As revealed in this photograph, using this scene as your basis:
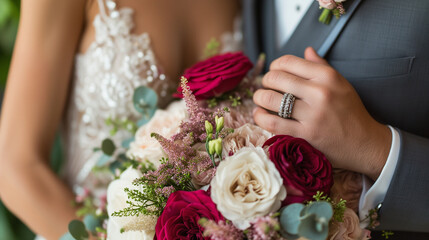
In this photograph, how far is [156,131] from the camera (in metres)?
0.79

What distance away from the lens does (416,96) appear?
85cm

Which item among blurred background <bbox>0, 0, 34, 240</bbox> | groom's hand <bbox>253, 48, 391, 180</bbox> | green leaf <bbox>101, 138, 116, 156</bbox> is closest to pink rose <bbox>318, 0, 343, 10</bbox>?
groom's hand <bbox>253, 48, 391, 180</bbox>

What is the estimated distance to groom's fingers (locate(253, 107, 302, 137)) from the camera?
0.73 meters

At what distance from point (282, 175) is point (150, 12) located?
0.76 metres

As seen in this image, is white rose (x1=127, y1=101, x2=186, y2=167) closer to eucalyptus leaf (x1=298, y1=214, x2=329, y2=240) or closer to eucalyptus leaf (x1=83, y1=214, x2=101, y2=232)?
eucalyptus leaf (x1=83, y1=214, x2=101, y2=232)

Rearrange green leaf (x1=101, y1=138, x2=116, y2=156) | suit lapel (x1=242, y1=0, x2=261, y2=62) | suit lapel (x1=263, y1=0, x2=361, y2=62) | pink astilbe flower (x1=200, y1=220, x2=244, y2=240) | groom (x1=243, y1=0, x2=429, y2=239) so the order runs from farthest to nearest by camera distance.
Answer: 1. suit lapel (x1=242, y1=0, x2=261, y2=62)
2. green leaf (x1=101, y1=138, x2=116, y2=156)
3. suit lapel (x1=263, y1=0, x2=361, y2=62)
4. groom (x1=243, y1=0, x2=429, y2=239)
5. pink astilbe flower (x1=200, y1=220, x2=244, y2=240)

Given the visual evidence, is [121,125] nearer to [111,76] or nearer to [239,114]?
[111,76]

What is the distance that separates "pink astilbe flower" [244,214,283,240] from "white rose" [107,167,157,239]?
0.69ft

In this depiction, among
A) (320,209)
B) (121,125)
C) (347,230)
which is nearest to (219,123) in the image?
(320,209)

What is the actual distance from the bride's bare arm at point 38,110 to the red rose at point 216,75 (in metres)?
0.45

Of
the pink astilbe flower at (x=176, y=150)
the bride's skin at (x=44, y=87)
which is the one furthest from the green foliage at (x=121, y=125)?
the pink astilbe flower at (x=176, y=150)

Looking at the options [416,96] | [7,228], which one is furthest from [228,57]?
[7,228]

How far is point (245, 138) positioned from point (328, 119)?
0.60 ft

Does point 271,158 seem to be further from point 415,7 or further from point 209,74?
point 415,7
